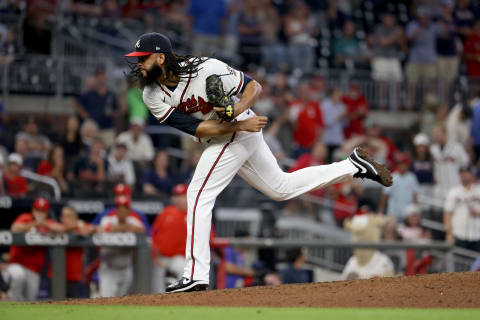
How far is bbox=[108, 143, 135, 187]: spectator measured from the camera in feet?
45.6

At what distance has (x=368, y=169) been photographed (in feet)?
26.6

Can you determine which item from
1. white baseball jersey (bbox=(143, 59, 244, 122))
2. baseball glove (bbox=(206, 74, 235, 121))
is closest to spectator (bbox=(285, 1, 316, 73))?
white baseball jersey (bbox=(143, 59, 244, 122))

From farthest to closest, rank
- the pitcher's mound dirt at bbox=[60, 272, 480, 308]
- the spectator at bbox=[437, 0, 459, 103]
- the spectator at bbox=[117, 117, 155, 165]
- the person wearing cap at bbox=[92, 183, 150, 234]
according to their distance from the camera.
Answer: the spectator at bbox=[437, 0, 459, 103], the spectator at bbox=[117, 117, 155, 165], the person wearing cap at bbox=[92, 183, 150, 234], the pitcher's mound dirt at bbox=[60, 272, 480, 308]

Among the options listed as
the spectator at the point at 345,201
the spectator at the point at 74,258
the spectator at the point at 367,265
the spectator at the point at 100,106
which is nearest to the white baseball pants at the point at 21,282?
the spectator at the point at 74,258

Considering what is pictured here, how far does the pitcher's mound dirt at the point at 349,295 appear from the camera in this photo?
699cm

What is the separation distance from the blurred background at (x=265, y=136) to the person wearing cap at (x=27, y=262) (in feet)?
0.06

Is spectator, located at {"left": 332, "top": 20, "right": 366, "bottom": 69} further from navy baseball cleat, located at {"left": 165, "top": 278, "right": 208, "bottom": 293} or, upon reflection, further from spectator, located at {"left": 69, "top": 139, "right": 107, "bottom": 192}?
navy baseball cleat, located at {"left": 165, "top": 278, "right": 208, "bottom": 293}

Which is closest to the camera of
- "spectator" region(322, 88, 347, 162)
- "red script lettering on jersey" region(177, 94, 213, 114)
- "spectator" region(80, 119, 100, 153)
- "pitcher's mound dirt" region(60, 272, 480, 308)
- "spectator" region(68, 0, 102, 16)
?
"pitcher's mound dirt" region(60, 272, 480, 308)

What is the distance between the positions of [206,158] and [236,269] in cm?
395

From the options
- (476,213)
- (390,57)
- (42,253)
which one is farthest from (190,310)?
(390,57)

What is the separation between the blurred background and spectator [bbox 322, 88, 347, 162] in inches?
1.0

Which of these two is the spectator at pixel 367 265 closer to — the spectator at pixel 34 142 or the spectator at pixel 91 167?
the spectator at pixel 91 167

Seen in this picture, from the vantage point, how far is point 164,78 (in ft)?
24.8

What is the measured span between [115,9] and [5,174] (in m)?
5.89
